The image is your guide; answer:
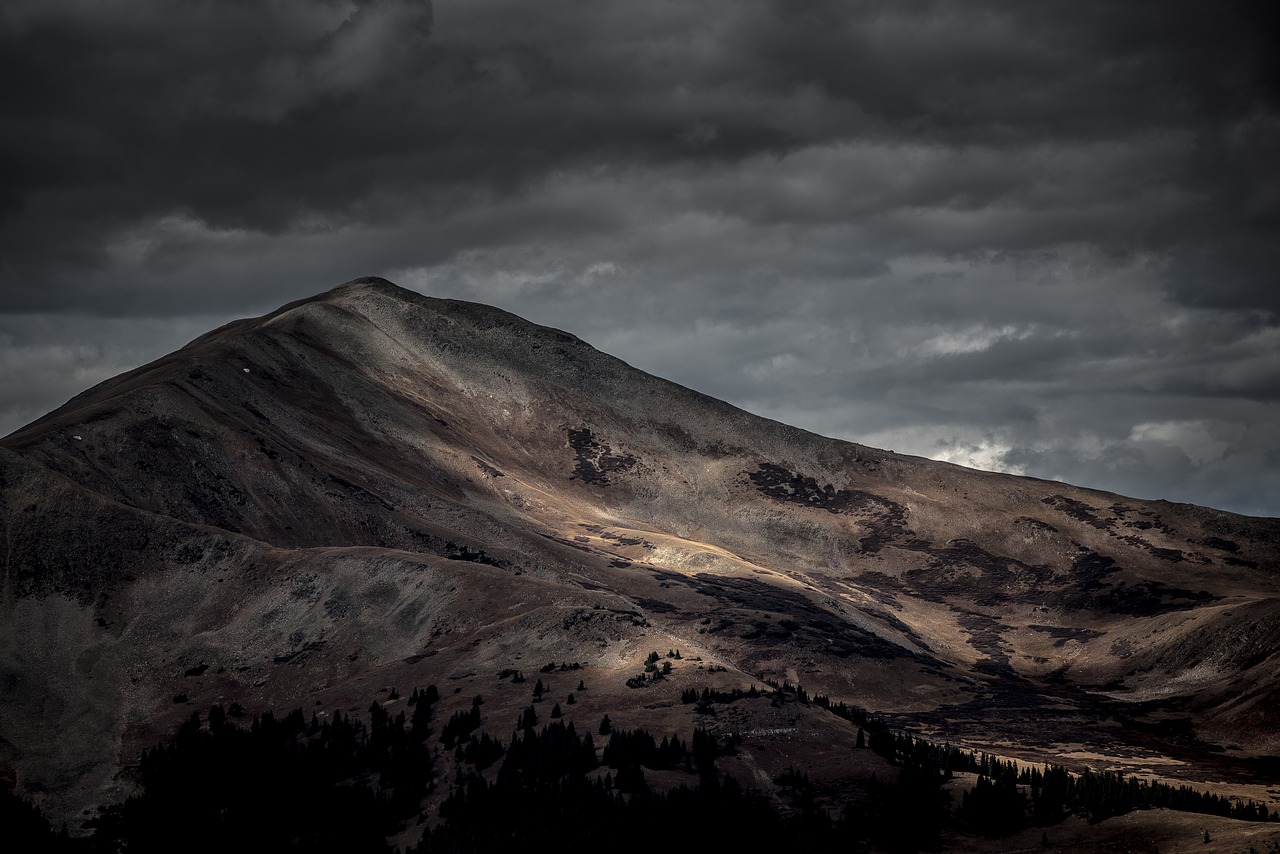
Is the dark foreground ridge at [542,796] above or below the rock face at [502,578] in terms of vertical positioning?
below

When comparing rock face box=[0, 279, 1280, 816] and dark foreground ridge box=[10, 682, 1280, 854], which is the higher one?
rock face box=[0, 279, 1280, 816]

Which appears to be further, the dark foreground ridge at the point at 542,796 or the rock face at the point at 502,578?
the rock face at the point at 502,578

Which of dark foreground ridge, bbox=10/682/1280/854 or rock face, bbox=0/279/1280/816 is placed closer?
dark foreground ridge, bbox=10/682/1280/854

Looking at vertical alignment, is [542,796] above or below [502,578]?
below

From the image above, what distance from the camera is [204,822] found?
55.8 m

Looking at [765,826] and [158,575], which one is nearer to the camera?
[765,826]

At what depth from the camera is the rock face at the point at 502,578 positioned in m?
77.1

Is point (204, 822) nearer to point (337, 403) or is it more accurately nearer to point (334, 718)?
point (334, 718)

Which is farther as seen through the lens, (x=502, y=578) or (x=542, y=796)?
(x=502, y=578)

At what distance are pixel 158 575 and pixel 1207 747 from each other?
98515 millimetres

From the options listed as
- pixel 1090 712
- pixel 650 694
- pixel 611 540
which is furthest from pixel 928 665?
pixel 650 694

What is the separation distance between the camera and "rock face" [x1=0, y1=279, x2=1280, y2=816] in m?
77.1

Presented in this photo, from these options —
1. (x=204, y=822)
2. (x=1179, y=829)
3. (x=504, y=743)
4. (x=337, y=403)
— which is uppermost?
(x=337, y=403)

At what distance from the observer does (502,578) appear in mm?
88625
